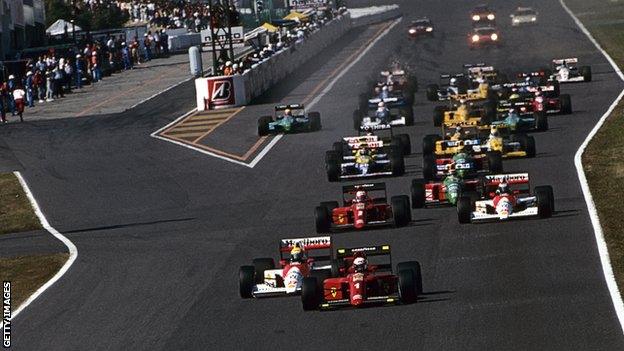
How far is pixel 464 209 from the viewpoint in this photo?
34031 millimetres

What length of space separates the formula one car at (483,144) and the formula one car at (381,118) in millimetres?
5037

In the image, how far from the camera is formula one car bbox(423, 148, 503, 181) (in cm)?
4047

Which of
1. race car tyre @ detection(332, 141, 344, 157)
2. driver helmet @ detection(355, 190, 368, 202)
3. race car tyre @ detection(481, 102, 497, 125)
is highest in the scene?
driver helmet @ detection(355, 190, 368, 202)

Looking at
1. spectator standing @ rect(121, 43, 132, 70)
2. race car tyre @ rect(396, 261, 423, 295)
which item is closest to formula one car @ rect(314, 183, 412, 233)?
race car tyre @ rect(396, 261, 423, 295)

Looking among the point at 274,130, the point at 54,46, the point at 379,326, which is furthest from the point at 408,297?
the point at 54,46

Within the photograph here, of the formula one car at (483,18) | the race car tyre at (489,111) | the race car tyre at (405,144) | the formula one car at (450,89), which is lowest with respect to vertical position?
the formula one car at (483,18)

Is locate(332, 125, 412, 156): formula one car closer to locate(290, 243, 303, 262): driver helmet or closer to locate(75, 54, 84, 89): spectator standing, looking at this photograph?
locate(290, 243, 303, 262): driver helmet

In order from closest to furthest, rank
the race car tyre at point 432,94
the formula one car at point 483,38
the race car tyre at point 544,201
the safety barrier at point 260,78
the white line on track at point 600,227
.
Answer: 1. the white line on track at point 600,227
2. the race car tyre at point 544,201
3. the race car tyre at point 432,94
4. the safety barrier at point 260,78
5. the formula one car at point 483,38

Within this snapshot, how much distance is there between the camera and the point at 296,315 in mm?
26734

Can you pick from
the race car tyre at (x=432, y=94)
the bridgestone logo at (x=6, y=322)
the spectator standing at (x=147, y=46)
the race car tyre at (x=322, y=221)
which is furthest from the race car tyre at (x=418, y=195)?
the spectator standing at (x=147, y=46)

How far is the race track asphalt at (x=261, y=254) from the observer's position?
2503 centimetres

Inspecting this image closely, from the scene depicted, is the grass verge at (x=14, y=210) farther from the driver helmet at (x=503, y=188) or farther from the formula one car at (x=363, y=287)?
the formula one car at (x=363, y=287)

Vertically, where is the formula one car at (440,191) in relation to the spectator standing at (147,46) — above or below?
above

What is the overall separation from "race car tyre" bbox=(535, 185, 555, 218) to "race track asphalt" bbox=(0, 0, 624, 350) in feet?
0.77
